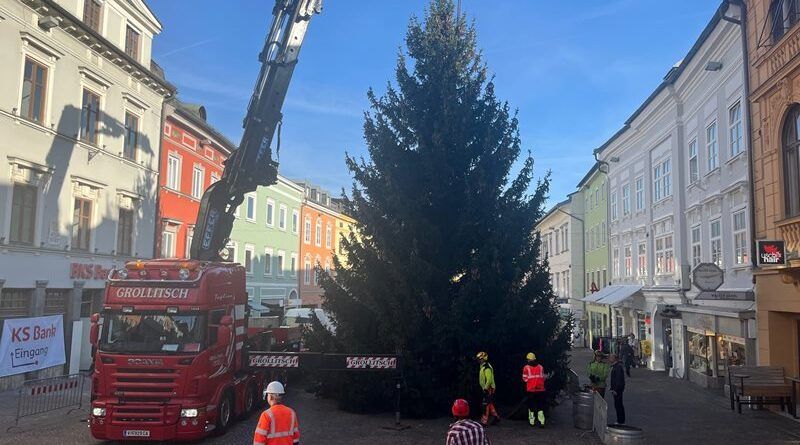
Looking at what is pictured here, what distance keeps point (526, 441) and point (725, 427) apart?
4.90 m

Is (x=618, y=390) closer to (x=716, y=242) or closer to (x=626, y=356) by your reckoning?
(x=716, y=242)

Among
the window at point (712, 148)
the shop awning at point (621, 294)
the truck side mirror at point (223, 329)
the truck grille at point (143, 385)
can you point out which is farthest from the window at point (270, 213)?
the truck grille at point (143, 385)

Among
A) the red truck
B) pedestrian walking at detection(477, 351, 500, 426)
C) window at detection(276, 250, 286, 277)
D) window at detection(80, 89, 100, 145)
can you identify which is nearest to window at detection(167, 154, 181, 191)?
window at detection(80, 89, 100, 145)

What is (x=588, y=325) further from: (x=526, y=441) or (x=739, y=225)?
(x=526, y=441)

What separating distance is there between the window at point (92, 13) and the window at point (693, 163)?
21331mm

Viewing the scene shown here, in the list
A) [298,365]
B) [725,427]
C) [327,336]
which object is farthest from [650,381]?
[298,365]

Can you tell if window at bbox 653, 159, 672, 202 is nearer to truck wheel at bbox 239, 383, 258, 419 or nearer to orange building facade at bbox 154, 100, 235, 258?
truck wheel at bbox 239, 383, 258, 419

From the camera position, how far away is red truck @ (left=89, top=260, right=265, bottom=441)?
36.0 ft

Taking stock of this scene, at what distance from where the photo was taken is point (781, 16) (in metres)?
15.0

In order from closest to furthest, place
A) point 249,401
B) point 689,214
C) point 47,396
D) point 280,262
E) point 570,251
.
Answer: point 249,401 → point 47,396 → point 689,214 → point 280,262 → point 570,251

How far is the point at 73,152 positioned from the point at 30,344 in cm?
867

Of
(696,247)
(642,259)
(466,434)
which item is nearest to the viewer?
Result: (466,434)

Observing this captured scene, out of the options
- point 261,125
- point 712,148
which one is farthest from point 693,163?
point 261,125

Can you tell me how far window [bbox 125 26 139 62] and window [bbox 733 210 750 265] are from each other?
71.3ft
